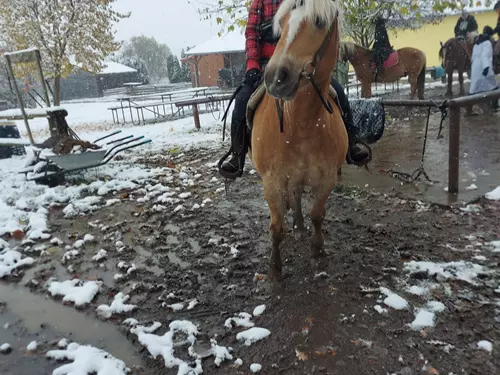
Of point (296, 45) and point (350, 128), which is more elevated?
point (296, 45)

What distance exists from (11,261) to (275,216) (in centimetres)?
314

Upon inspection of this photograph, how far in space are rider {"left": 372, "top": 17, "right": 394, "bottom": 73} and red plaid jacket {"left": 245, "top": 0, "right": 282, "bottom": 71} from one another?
9.15 m

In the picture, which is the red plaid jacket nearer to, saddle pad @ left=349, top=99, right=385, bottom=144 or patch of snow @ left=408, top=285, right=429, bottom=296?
saddle pad @ left=349, top=99, right=385, bottom=144

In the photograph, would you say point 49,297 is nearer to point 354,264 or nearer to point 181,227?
point 181,227

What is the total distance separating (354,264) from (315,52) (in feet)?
7.03

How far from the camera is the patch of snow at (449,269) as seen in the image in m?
3.09

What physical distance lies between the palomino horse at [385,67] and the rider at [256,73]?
25.1 ft

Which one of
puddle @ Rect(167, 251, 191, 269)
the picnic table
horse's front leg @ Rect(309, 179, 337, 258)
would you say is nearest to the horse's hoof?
horse's front leg @ Rect(309, 179, 337, 258)

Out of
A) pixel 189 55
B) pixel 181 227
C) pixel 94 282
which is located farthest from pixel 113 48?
pixel 189 55

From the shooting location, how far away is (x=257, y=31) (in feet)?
10.8

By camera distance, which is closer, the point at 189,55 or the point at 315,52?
the point at 315,52

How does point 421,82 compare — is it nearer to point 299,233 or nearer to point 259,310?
point 299,233

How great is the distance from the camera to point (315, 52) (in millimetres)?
2316

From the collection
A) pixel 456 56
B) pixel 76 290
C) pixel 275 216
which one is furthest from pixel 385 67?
pixel 76 290
